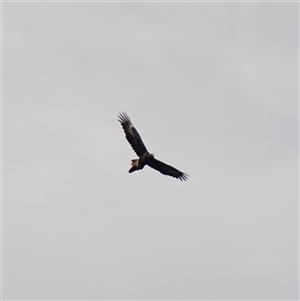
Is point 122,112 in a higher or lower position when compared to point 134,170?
Answer: higher

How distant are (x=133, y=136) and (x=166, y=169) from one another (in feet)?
11.8

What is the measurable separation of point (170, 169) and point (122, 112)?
519cm

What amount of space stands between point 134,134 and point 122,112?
1871mm

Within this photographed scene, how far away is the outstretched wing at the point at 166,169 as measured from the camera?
195 feet

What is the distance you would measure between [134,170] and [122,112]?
414cm

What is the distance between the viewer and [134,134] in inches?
2311

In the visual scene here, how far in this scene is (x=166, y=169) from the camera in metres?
60.3

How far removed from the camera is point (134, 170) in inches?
2299

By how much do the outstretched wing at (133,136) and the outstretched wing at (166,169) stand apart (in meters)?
1.02

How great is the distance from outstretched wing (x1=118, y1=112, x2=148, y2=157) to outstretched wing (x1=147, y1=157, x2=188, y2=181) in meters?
1.02

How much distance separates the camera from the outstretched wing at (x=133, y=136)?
192 ft

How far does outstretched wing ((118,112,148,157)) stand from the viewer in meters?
58.5

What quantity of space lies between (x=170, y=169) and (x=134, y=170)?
311 centimetres

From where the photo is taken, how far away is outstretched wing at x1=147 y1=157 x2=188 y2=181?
5931 centimetres
